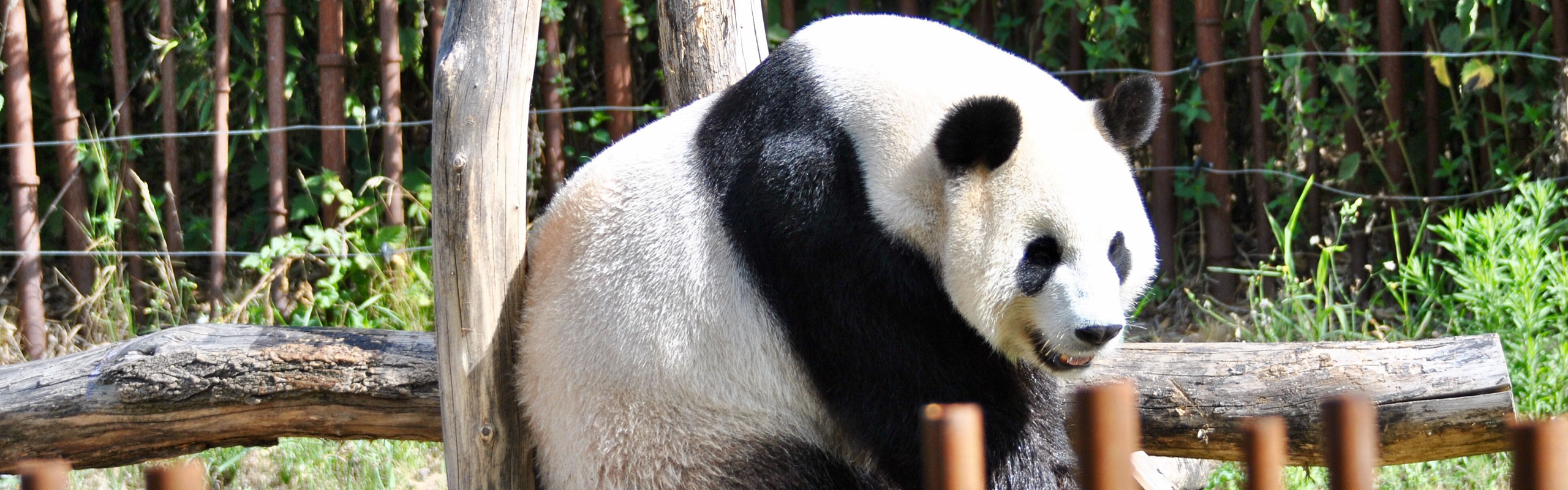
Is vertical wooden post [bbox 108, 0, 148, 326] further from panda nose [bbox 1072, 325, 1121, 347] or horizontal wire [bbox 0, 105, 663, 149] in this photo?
panda nose [bbox 1072, 325, 1121, 347]

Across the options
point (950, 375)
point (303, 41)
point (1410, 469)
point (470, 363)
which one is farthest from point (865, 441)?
point (303, 41)

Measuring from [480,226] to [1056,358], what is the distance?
117 centimetres

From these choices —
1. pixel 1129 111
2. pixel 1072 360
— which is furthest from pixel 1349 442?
pixel 1129 111

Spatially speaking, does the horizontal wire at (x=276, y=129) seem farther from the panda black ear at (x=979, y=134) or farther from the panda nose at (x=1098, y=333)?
the panda nose at (x=1098, y=333)

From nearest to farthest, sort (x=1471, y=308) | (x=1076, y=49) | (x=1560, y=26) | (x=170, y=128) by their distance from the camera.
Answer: (x=1471, y=308) → (x=1560, y=26) → (x=170, y=128) → (x=1076, y=49)

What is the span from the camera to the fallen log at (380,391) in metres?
2.62

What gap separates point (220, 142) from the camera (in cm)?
485

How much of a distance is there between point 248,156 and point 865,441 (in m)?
4.37

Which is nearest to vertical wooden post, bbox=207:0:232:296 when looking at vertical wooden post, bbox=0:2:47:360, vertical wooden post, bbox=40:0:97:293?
vertical wooden post, bbox=40:0:97:293

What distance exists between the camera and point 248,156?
560cm

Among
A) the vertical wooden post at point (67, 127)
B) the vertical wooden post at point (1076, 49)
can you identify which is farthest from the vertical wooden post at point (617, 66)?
the vertical wooden post at point (67, 127)

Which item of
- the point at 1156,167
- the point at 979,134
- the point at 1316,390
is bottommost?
the point at 1316,390

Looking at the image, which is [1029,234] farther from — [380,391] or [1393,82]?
[1393,82]

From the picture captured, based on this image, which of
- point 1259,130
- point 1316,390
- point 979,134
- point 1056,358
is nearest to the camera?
point 979,134
